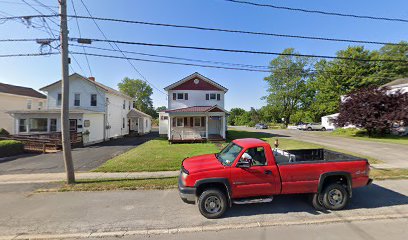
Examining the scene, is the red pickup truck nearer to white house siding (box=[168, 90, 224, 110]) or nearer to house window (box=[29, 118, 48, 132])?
white house siding (box=[168, 90, 224, 110])

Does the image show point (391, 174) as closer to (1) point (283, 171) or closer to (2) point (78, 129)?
(1) point (283, 171)

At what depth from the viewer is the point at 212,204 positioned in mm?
4828

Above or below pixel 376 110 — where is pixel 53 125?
below

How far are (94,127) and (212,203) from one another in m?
19.9

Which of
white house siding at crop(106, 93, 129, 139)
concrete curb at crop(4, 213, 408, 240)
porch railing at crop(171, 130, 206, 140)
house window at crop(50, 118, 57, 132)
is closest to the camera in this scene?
concrete curb at crop(4, 213, 408, 240)

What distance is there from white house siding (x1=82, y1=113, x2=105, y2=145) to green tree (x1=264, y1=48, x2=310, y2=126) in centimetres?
4429

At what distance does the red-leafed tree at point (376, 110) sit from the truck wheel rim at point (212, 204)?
971 inches

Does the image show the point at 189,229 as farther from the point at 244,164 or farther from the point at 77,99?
the point at 77,99

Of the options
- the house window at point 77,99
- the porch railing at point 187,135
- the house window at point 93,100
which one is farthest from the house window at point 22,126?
the porch railing at point 187,135

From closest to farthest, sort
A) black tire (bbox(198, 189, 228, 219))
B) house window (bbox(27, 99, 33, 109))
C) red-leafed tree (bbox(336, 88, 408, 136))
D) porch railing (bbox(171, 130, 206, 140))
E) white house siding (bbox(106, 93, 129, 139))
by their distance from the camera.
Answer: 1. black tire (bbox(198, 189, 228, 219))
2. porch railing (bbox(171, 130, 206, 140))
3. red-leafed tree (bbox(336, 88, 408, 136))
4. white house siding (bbox(106, 93, 129, 139))
5. house window (bbox(27, 99, 33, 109))

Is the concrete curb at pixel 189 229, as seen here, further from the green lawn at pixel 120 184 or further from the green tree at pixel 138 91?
the green tree at pixel 138 91

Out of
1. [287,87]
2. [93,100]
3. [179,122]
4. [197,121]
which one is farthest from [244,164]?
[287,87]

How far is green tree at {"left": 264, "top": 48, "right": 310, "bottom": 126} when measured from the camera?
52719mm

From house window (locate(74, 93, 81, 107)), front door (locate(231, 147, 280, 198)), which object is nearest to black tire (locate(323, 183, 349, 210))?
front door (locate(231, 147, 280, 198))
